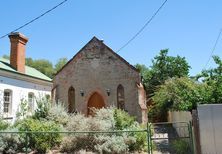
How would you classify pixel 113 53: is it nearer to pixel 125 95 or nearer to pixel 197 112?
pixel 125 95

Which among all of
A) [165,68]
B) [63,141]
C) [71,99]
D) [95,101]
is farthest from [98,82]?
[165,68]

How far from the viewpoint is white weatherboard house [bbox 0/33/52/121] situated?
754 inches

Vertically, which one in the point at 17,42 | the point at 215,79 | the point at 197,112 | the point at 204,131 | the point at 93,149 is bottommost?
the point at 93,149

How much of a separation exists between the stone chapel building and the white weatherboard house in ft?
6.21

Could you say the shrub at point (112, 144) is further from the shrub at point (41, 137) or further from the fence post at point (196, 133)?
the fence post at point (196, 133)

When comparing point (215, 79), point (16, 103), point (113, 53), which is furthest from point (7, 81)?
point (215, 79)

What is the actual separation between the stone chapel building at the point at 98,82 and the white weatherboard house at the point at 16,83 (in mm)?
1892

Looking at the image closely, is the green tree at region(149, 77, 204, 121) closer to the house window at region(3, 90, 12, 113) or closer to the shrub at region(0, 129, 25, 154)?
the shrub at region(0, 129, 25, 154)

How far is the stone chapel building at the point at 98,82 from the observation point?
880 inches

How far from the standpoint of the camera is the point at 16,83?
68.0 ft

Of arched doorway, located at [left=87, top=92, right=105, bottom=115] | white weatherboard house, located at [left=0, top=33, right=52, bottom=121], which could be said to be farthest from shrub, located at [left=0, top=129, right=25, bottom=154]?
arched doorway, located at [left=87, top=92, right=105, bottom=115]

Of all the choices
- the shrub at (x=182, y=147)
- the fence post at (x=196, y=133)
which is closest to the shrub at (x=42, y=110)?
the shrub at (x=182, y=147)

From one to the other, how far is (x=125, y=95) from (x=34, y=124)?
10002 millimetres

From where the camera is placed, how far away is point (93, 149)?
12.9 metres
